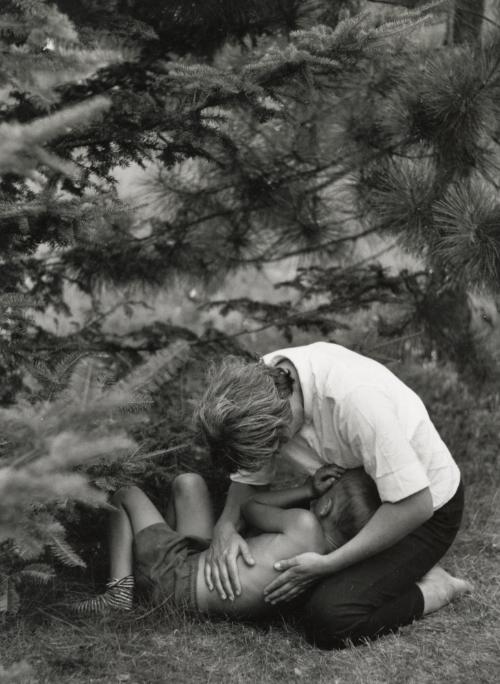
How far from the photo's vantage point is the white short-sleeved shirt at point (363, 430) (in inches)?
97.3

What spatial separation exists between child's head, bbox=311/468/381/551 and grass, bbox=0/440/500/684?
354 millimetres

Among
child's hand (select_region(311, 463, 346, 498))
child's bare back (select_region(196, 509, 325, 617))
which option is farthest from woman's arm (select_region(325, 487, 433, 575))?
child's hand (select_region(311, 463, 346, 498))

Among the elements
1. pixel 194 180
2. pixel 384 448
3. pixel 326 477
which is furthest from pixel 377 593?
pixel 194 180

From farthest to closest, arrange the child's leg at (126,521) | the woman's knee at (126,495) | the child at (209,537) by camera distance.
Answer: the woman's knee at (126,495), the child's leg at (126,521), the child at (209,537)

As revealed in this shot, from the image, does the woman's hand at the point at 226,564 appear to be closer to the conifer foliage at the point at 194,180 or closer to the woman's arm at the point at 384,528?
the woman's arm at the point at 384,528

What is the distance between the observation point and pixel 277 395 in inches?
100

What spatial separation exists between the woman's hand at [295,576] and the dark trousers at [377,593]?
2.3 inches

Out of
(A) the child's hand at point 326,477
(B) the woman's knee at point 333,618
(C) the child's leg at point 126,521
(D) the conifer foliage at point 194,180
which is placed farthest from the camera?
(C) the child's leg at point 126,521

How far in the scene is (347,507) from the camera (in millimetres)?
2637

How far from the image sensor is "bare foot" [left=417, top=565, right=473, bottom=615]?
273 cm

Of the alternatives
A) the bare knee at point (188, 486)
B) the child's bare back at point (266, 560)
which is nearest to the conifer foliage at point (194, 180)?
the bare knee at point (188, 486)

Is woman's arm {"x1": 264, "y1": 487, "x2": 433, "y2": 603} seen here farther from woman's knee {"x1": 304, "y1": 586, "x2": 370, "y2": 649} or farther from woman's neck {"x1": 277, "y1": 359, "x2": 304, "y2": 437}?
woman's neck {"x1": 277, "y1": 359, "x2": 304, "y2": 437}

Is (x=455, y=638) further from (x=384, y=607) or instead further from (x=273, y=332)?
(x=273, y=332)

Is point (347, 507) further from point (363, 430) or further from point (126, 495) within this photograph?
point (126, 495)
